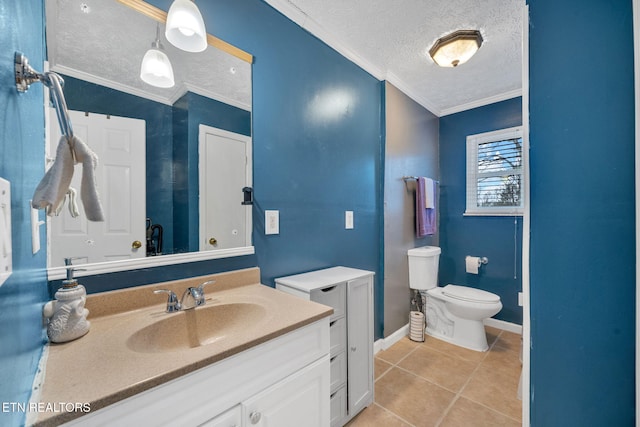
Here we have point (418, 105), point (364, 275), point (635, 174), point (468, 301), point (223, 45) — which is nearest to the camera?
point (635, 174)

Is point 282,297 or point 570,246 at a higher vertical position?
point 570,246

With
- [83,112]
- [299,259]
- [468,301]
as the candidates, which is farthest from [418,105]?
[83,112]

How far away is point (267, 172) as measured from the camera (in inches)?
55.9

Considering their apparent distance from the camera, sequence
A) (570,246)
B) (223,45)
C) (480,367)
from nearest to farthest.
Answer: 1. (570,246)
2. (223,45)
3. (480,367)

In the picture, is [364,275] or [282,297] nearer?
[282,297]

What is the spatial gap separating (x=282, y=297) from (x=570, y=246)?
111 cm

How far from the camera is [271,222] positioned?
1434mm

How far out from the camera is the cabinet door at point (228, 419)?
678 mm

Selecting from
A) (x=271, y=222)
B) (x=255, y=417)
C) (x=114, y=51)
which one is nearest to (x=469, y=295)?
(x=271, y=222)

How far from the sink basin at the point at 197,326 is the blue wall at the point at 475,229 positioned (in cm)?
261

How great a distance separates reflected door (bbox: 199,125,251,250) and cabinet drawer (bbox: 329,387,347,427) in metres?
0.94

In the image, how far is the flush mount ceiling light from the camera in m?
1.70

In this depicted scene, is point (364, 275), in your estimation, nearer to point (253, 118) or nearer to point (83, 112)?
point (253, 118)

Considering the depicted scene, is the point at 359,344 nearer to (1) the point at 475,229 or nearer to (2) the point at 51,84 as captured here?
(2) the point at 51,84
